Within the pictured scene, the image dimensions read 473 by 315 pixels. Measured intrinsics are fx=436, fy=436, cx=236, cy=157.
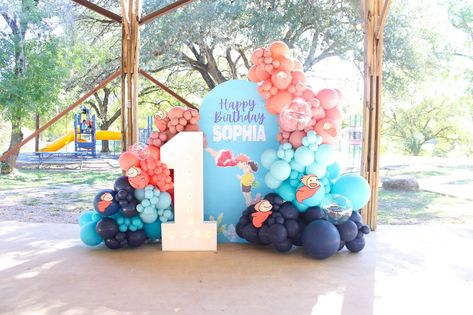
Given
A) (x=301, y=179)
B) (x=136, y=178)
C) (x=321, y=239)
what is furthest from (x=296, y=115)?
(x=136, y=178)

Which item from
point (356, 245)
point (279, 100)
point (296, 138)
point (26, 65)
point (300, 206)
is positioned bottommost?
point (356, 245)

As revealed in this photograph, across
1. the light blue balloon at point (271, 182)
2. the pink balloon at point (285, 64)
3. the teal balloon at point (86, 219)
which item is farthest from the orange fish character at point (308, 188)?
the teal balloon at point (86, 219)

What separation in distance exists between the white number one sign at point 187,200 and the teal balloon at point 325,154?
1.02 metres

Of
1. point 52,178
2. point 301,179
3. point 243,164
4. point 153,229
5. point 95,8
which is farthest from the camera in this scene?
point 52,178

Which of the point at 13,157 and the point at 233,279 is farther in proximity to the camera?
the point at 13,157

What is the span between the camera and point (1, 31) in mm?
9367

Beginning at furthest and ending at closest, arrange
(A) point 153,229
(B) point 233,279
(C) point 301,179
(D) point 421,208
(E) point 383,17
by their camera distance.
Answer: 1. (D) point 421,208
2. (E) point 383,17
3. (A) point 153,229
4. (C) point 301,179
5. (B) point 233,279

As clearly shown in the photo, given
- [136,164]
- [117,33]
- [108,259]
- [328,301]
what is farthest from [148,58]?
[328,301]

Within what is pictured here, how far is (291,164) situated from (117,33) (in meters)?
7.61

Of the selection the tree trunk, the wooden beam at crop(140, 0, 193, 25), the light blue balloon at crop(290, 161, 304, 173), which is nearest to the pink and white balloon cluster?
the light blue balloon at crop(290, 161, 304, 173)

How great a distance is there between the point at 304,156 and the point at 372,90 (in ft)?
4.31

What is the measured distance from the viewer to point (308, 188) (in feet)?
12.0

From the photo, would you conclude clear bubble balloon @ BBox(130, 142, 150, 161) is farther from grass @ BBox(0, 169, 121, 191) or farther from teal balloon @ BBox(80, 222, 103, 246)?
grass @ BBox(0, 169, 121, 191)

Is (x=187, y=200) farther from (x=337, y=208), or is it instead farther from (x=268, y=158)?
(x=337, y=208)
